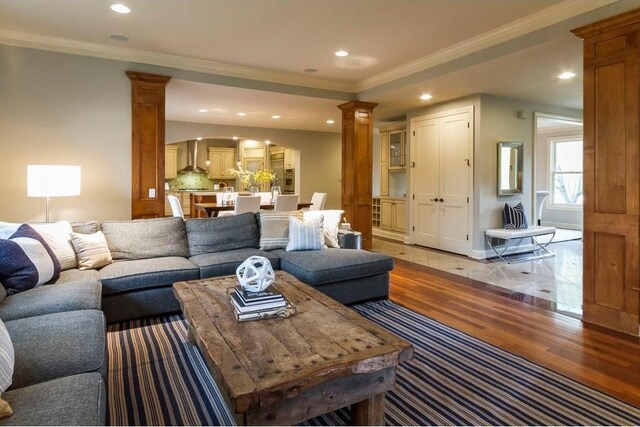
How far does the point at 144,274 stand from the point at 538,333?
10.5 feet

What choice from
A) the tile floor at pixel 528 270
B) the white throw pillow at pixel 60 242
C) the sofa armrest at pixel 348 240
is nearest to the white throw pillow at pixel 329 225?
the sofa armrest at pixel 348 240

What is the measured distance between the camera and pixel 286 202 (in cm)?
632

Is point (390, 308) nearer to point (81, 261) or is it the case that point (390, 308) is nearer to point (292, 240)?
point (292, 240)

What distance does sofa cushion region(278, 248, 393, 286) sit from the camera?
3410 mm

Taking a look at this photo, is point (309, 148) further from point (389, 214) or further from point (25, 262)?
point (25, 262)

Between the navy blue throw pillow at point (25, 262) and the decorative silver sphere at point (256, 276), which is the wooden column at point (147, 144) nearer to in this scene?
the navy blue throw pillow at point (25, 262)

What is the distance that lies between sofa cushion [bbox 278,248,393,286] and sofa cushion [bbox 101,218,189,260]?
1.05 m

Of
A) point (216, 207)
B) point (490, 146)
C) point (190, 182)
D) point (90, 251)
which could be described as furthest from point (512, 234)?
point (190, 182)

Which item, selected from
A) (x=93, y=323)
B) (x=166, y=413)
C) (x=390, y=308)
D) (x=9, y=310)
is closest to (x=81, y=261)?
(x=9, y=310)

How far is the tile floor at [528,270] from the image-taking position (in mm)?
4090

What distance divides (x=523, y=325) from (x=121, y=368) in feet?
10.0

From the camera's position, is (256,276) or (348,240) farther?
(348,240)

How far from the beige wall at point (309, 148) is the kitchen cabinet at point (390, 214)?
1790mm

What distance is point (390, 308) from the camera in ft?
11.8
